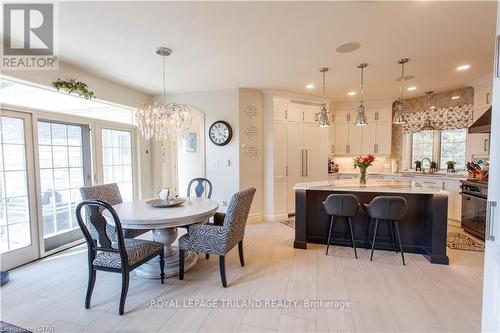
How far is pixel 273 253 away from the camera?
11.2 feet

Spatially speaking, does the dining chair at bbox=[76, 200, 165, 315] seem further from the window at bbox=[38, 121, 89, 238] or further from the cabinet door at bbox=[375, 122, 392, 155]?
the cabinet door at bbox=[375, 122, 392, 155]

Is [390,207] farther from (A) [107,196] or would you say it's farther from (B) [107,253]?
(A) [107,196]

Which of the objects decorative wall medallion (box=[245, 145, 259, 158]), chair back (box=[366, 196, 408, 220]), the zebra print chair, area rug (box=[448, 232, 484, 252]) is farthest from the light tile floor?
decorative wall medallion (box=[245, 145, 259, 158])

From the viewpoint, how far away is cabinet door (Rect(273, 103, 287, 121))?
5043 millimetres

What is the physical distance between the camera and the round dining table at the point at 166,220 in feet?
7.86

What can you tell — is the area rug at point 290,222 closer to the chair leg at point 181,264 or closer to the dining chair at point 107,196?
the chair leg at point 181,264

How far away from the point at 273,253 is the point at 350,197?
50.6 inches

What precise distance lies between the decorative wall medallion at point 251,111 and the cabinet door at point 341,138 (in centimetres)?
253

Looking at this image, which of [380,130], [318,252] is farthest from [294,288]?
[380,130]

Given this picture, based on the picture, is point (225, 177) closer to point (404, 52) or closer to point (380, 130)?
point (404, 52)

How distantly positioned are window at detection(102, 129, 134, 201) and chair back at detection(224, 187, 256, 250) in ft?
9.48

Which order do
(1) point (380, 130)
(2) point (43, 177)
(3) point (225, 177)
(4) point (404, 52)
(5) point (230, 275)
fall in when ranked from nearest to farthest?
1. (5) point (230, 275)
2. (4) point (404, 52)
3. (2) point (43, 177)
4. (3) point (225, 177)
5. (1) point (380, 130)

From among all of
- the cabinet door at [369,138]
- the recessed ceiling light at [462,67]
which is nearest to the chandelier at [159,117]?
the recessed ceiling light at [462,67]

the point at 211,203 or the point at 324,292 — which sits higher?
the point at 211,203
